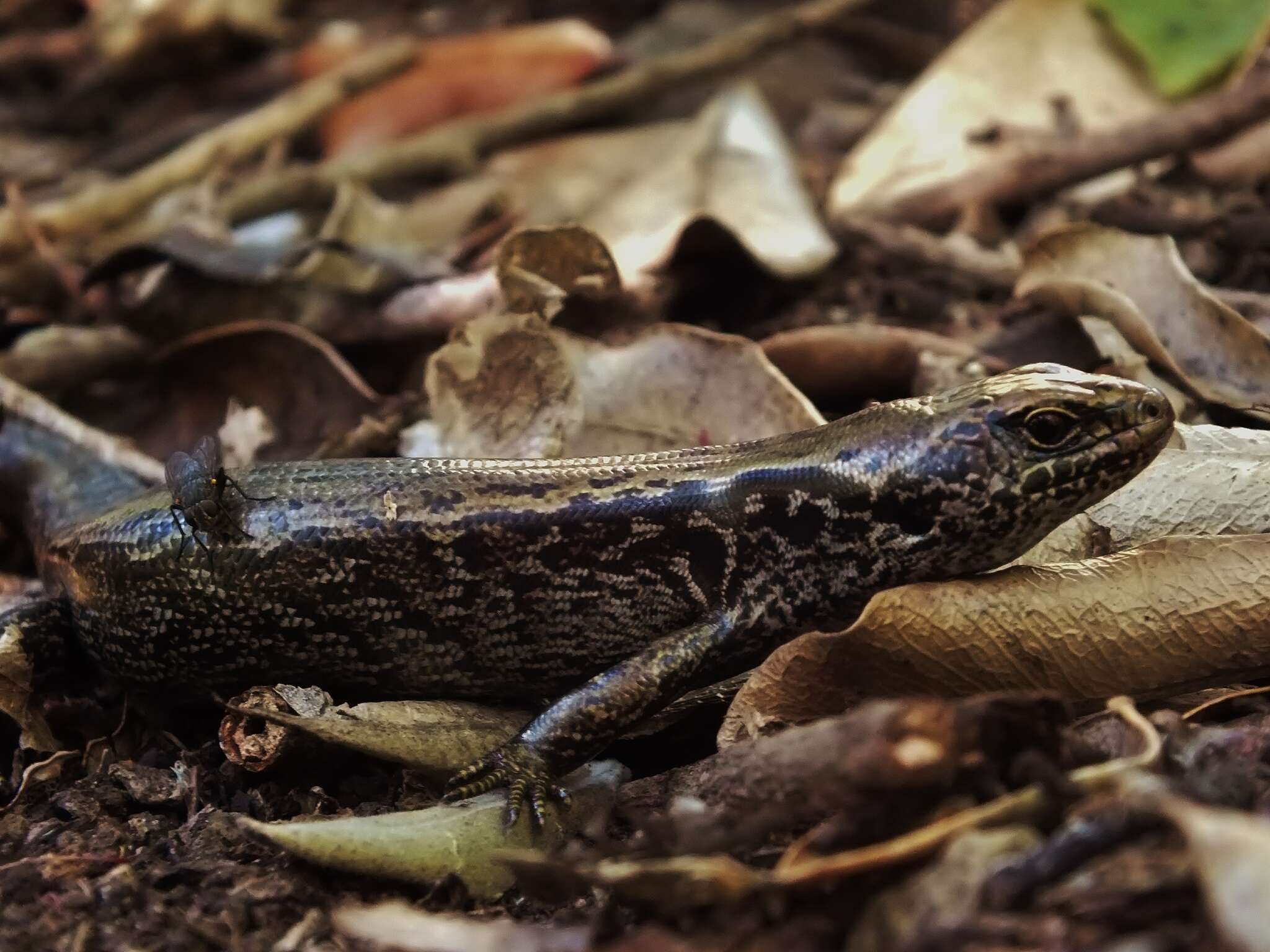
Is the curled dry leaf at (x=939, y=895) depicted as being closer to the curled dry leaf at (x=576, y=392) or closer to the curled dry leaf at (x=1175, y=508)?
the curled dry leaf at (x=1175, y=508)

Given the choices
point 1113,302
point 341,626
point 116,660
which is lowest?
point 116,660

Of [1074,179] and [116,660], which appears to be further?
[1074,179]

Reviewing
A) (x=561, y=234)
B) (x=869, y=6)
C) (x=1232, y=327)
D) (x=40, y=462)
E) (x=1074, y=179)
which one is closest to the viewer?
(x=1232, y=327)

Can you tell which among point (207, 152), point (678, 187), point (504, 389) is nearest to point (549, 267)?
point (504, 389)

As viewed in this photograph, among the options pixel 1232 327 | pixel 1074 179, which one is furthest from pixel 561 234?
pixel 1074 179

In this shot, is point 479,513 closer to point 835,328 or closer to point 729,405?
point 729,405

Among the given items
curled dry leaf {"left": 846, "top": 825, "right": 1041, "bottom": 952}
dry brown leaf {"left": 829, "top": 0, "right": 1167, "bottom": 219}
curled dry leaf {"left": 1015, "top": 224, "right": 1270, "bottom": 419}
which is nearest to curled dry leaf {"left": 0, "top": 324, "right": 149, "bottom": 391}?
dry brown leaf {"left": 829, "top": 0, "right": 1167, "bottom": 219}

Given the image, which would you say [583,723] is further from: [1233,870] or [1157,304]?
[1157,304]
